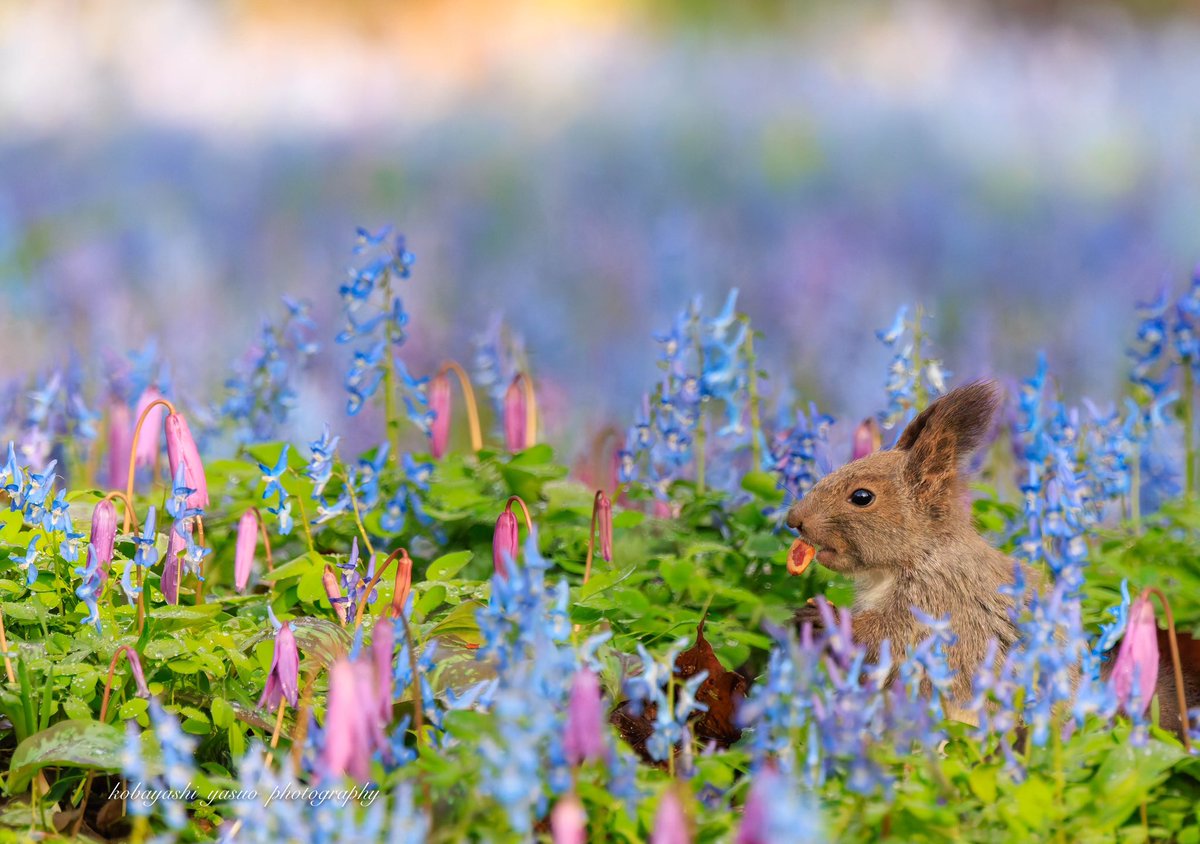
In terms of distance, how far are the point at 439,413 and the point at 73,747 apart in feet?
5.39

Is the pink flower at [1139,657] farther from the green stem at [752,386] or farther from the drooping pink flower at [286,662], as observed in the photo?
the green stem at [752,386]

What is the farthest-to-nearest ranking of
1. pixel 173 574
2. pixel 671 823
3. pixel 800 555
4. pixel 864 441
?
pixel 864 441 → pixel 800 555 → pixel 173 574 → pixel 671 823

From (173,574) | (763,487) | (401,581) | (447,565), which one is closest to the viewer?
(401,581)

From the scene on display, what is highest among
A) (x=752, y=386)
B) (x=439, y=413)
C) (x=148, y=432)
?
(x=752, y=386)

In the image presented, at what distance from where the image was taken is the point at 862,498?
114 inches

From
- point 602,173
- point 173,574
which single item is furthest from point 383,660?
point 602,173

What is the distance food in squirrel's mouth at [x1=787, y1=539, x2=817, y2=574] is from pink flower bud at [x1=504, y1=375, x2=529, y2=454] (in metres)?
0.90

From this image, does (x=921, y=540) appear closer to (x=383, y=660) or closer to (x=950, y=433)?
(x=950, y=433)

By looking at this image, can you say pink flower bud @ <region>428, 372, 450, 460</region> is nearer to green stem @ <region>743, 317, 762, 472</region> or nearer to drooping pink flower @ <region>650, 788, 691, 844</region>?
green stem @ <region>743, 317, 762, 472</region>

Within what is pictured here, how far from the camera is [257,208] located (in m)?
7.94

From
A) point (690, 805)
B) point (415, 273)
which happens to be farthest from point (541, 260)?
point (690, 805)

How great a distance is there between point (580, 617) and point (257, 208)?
18.7 ft

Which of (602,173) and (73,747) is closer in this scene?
(73,747)

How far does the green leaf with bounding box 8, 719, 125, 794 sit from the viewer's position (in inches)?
83.4
